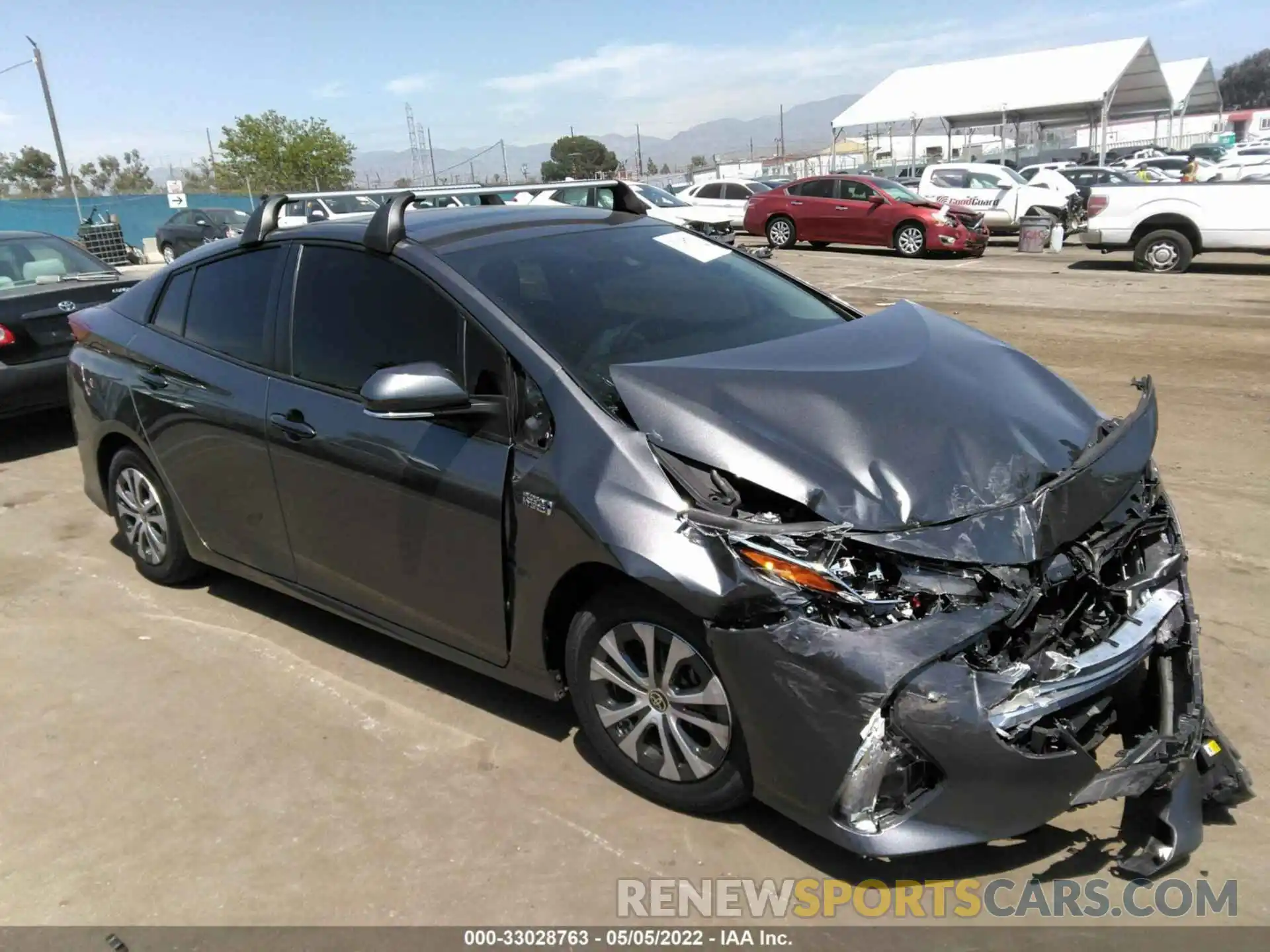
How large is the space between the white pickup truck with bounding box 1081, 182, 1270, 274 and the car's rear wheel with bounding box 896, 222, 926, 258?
4237mm

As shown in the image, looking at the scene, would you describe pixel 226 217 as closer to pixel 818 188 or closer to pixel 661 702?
pixel 818 188

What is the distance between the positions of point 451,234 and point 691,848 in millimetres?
2358

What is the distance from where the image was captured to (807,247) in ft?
78.3

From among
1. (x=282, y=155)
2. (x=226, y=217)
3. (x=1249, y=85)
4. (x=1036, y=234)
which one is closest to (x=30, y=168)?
(x=282, y=155)

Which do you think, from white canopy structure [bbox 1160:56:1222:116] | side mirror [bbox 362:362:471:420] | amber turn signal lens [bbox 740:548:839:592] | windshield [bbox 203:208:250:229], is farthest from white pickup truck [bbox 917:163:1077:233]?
white canopy structure [bbox 1160:56:1222:116]

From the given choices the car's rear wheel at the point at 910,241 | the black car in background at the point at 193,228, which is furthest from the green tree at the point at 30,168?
the car's rear wheel at the point at 910,241

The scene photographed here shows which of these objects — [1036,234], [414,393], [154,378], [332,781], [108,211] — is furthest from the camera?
[108,211]

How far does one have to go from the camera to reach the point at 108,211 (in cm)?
3170

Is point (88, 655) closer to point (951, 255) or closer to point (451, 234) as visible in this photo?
point (451, 234)

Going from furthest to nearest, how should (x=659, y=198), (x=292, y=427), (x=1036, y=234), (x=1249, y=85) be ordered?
1. (x=1249, y=85)
2. (x=659, y=198)
3. (x=1036, y=234)
4. (x=292, y=427)

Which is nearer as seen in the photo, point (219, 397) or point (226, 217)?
point (219, 397)

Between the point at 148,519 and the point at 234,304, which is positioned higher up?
the point at 234,304

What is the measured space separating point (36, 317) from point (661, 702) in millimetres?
6633

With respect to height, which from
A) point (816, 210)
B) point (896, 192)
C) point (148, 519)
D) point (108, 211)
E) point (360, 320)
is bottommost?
point (148, 519)
